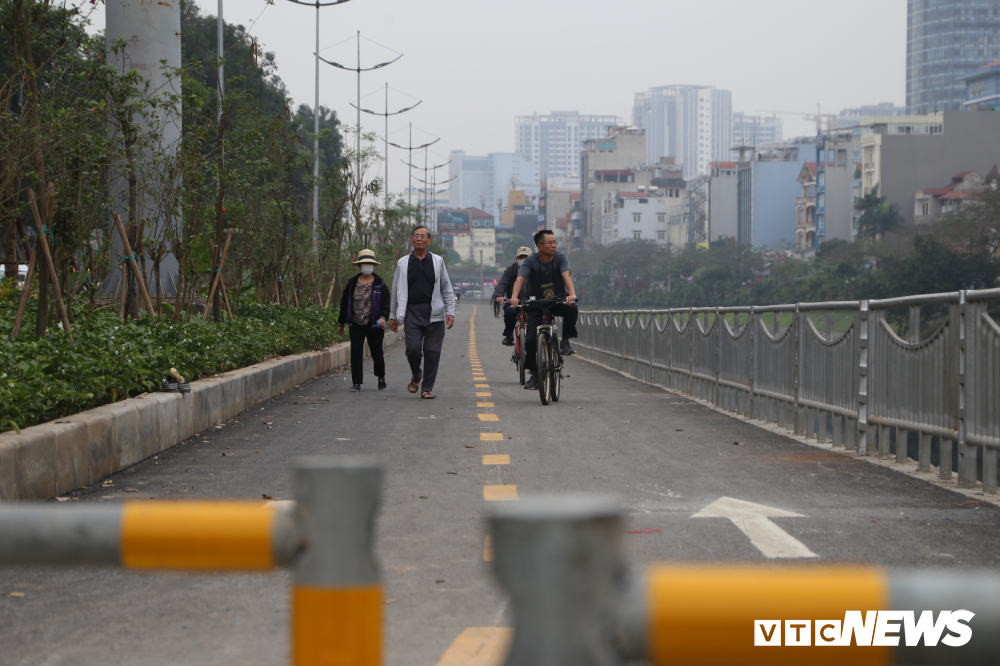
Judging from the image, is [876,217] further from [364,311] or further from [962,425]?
[962,425]

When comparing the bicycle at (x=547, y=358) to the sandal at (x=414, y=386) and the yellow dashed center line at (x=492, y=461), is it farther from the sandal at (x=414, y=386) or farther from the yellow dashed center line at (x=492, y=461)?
the sandal at (x=414, y=386)

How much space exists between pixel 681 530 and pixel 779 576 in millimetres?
4784

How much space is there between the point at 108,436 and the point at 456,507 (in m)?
2.52

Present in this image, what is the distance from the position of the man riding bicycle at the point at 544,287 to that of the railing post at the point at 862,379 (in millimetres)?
5096

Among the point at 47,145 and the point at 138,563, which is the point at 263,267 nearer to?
the point at 47,145

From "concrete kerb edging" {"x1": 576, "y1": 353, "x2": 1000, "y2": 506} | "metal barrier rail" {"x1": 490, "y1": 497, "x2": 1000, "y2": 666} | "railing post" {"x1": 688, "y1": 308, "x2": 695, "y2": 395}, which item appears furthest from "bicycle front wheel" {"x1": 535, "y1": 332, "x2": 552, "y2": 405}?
"metal barrier rail" {"x1": 490, "y1": 497, "x2": 1000, "y2": 666}

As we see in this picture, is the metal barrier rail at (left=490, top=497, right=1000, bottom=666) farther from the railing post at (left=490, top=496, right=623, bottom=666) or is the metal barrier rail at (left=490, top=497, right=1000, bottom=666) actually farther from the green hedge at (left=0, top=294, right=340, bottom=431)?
the green hedge at (left=0, top=294, right=340, bottom=431)

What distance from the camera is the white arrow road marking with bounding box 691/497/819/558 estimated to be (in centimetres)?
556

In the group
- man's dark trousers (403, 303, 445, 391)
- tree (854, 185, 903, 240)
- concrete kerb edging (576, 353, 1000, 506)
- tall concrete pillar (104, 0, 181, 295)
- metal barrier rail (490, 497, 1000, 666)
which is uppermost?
tree (854, 185, 903, 240)

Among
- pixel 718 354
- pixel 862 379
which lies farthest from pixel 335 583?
pixel 718 354

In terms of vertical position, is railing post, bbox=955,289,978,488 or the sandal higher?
railing post, bbox=955,289,978,488

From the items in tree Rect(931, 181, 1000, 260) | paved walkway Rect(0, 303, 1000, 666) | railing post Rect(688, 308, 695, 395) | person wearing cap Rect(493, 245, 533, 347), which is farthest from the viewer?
tree Rect(931, 181, 1000, 260)

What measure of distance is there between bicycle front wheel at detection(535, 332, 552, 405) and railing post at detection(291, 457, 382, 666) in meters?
12.3

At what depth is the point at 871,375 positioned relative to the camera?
980 centimetres
